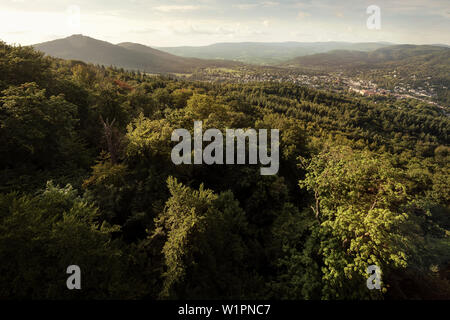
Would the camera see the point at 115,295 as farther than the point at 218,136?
No

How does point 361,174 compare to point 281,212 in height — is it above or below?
above

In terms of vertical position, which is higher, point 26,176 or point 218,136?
point 218,136

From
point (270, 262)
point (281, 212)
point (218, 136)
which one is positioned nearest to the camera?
point (270, 262)

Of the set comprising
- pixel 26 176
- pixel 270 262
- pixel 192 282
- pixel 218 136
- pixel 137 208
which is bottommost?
pixel 270 262

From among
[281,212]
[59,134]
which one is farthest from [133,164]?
[281,212]

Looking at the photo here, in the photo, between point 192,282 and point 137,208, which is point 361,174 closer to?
point 192,282

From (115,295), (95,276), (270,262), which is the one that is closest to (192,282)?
(115,295)
